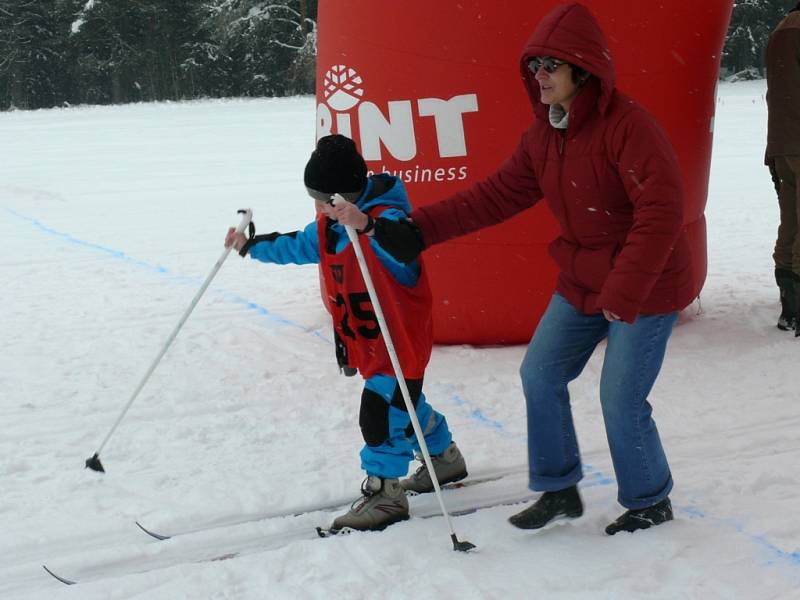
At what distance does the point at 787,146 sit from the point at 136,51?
1389 inches

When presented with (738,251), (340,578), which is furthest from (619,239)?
(738,251)

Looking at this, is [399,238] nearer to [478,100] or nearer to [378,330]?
[378,330]

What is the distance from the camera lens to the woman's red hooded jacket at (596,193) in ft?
9.10

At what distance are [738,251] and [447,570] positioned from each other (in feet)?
19.0

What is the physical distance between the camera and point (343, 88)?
535 cm

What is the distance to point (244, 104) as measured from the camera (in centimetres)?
3066

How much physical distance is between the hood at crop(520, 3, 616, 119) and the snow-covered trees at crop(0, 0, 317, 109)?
33.8m

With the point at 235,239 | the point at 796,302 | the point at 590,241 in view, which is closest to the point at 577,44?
the point at 590,241

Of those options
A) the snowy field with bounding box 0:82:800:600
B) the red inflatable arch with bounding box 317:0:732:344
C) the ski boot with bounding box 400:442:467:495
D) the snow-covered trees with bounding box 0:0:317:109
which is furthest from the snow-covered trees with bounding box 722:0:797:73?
the ski boot with bounding box 400:442:467:495

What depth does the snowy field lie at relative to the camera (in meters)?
3.07

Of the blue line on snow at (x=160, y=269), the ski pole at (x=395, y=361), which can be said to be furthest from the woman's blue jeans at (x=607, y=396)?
the blue line on snow at (x=160, y=269)

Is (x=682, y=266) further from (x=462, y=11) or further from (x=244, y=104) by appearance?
(x=244, y=104)

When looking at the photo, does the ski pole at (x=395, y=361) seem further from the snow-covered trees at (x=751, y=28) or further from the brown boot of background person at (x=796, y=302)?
the snow-covered trees at (x=751, y=28)

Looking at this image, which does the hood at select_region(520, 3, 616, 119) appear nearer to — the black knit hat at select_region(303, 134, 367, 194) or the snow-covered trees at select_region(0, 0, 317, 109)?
the black knit hat at select_region(303, 134, 367, 194)
